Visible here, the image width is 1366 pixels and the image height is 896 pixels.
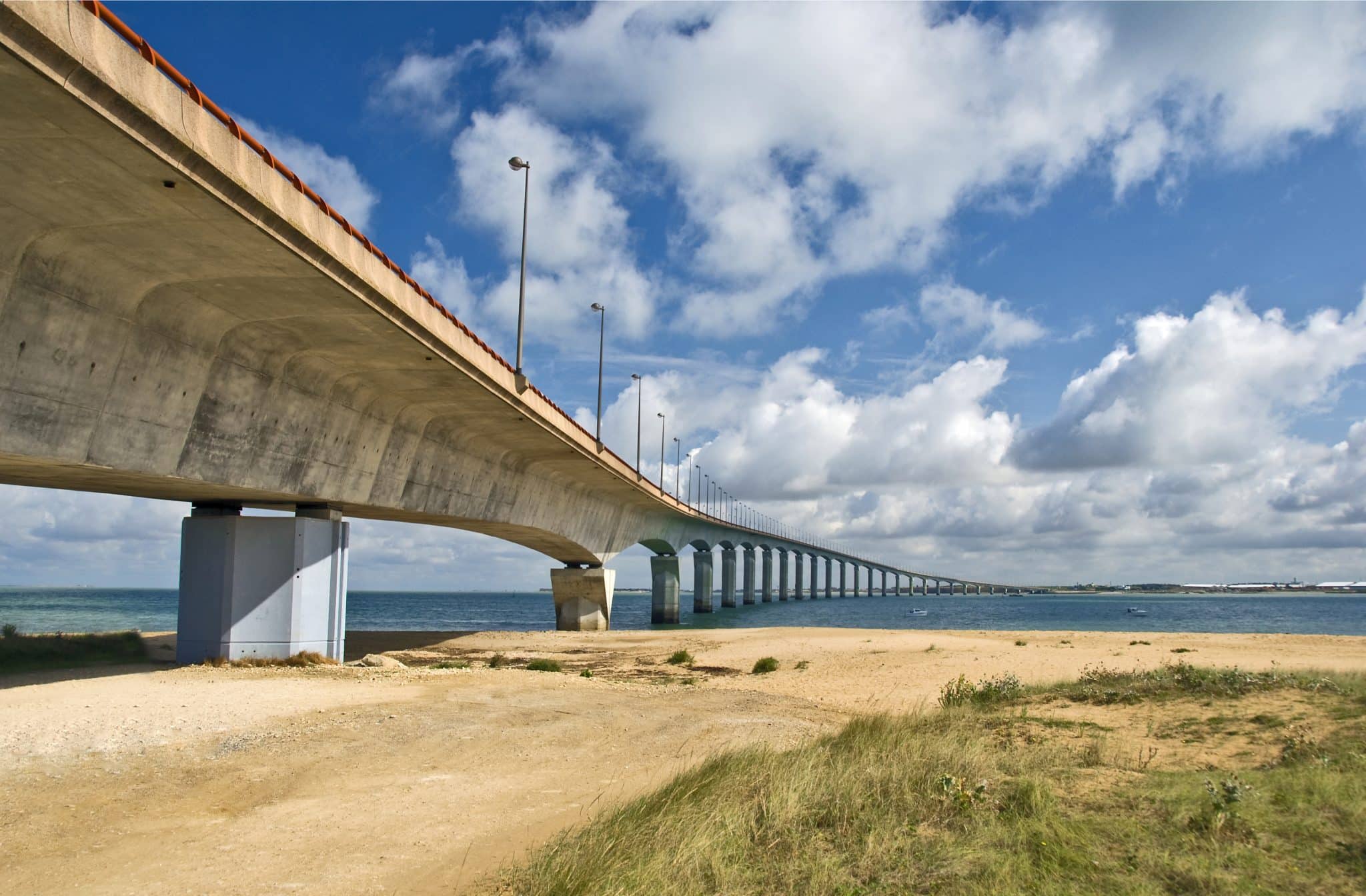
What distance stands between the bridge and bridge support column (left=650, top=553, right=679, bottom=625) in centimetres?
5243

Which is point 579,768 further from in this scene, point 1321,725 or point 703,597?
point 703,597

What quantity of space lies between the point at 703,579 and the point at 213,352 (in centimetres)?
9297

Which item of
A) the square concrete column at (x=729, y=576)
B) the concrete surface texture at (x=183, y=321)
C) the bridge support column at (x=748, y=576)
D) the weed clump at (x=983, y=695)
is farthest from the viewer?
the bridge support column at (x=748, y=576)

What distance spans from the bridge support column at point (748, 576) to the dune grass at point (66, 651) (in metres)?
107

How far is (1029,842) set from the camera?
7.89 metres

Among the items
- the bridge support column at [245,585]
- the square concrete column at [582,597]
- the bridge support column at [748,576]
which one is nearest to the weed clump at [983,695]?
the bridge support column at [245,585]

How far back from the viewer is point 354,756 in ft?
43.5

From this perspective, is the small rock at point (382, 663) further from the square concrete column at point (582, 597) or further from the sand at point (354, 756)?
the square concrete column at point (582, 597)

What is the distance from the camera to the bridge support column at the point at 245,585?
2348cm

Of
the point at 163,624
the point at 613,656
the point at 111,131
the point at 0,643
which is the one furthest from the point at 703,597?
the point at 111,131

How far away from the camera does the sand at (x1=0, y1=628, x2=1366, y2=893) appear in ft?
28.2

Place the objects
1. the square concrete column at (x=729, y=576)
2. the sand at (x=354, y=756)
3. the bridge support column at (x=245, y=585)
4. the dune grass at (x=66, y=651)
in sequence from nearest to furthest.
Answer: the sand at (x=354, y=756) → the bridge support column at (x=245, y=585) → the dune grass at (x=66, y=651) → the square concrete column at (x=729, y=576)

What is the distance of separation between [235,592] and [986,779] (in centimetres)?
2050

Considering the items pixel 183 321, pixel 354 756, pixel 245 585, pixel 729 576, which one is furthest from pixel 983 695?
pixel 729 576
